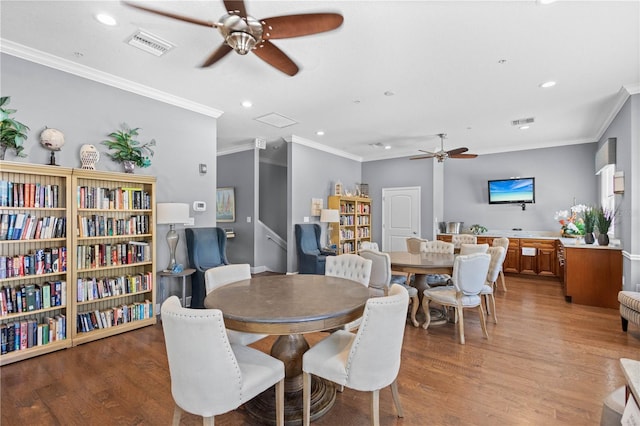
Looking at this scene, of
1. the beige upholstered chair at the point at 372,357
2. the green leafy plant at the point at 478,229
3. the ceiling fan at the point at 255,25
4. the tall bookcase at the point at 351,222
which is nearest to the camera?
the beige upholstered chair at the point at 372,357

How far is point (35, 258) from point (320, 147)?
519 cm

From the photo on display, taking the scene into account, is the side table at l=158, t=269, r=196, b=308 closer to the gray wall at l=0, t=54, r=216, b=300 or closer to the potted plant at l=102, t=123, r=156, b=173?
the gray wall at l=0, t=54, r=216, b=300

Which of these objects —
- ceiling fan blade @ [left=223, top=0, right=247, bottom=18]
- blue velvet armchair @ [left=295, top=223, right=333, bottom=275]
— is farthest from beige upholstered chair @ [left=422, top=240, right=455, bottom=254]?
ceiling fan blade @ [left=223, top=0, right=247, bottom=18]

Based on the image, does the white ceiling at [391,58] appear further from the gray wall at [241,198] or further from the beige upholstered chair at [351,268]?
the beige upholstered chair at [351,268]

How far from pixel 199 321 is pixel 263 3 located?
2.26 metres

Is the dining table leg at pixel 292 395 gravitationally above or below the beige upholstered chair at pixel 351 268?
below

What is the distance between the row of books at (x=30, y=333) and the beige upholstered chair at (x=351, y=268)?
2.65m

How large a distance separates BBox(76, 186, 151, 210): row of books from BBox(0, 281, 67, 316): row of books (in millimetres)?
822

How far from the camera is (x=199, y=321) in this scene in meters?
1.48

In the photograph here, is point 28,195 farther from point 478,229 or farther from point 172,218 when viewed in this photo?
point 478,229

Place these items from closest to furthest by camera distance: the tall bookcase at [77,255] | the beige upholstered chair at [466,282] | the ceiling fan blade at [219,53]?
Answer: the ceiling fan blade at [219,53]
the tall bookcase at [77,255]
the beige upholstered chair at [466,282]

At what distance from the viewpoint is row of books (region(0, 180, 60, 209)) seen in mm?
2754

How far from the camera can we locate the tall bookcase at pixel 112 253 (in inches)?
126

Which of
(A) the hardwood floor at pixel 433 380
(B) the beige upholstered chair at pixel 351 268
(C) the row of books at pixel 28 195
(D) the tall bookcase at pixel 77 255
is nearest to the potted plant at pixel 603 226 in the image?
(A) the hardwood floor at pixel 433 380
